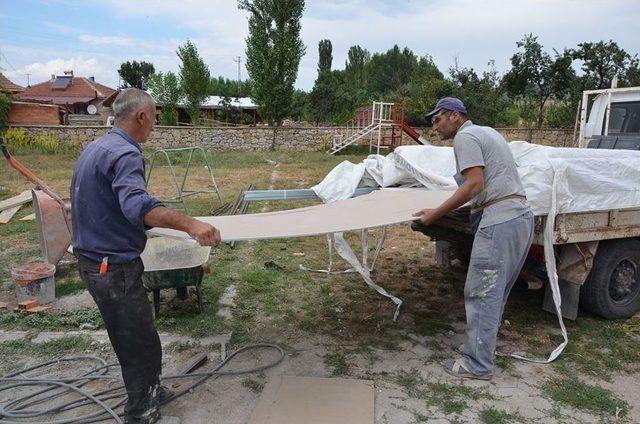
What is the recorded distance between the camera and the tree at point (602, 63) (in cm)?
1986

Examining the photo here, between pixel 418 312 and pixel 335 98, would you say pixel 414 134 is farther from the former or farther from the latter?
pixel 418 312

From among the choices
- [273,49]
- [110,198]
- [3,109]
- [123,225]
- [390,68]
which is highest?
[390,68]

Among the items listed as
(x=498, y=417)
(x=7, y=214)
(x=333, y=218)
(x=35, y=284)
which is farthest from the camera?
(x=7, y=214)

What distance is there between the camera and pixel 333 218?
3.42m

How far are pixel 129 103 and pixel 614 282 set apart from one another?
4.19 m

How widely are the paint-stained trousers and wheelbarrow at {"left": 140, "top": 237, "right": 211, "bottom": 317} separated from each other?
2.25 metres

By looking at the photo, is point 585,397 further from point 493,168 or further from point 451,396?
point 493,168

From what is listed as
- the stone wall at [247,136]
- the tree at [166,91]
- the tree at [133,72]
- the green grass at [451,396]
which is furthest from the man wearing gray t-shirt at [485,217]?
the tree at [133,72]

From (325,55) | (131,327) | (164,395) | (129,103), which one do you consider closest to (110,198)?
(129,103)

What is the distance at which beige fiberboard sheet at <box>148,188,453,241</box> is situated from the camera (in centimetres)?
297

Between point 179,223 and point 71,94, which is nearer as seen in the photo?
point 179,223

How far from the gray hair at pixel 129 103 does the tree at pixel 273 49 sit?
2094 centimetres

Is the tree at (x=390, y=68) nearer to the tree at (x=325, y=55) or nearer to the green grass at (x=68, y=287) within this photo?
the tree at (x=325, y=55)

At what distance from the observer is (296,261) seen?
19.9ft
